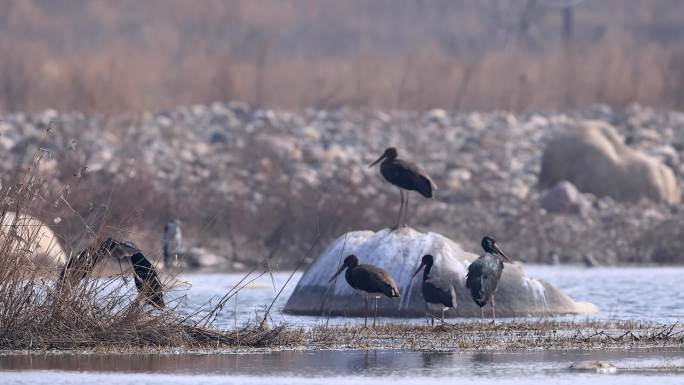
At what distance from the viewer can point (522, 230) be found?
24.6 m

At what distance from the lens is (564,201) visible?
2630 centimetres

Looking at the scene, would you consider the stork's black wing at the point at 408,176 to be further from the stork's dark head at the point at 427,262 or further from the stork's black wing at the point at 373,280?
the stork's black wing at the point at 373,280

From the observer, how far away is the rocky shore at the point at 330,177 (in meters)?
23.0

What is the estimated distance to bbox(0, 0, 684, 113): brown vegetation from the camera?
110 feet

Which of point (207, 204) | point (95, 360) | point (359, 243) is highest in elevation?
point (207, 204)

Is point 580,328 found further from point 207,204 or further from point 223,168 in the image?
point 223,168

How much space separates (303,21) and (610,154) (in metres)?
24.5

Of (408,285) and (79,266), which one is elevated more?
(408,285)

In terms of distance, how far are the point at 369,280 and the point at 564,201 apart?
41.0ft

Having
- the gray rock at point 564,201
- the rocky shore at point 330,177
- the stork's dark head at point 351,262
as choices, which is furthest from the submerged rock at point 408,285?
the gray rock at point 564,201

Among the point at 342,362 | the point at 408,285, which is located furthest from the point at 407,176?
the point at 342,362

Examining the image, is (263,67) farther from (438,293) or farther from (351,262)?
(438,293)

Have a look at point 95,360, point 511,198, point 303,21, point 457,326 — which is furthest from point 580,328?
point 303,21

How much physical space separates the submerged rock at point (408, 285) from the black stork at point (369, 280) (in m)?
0.85
